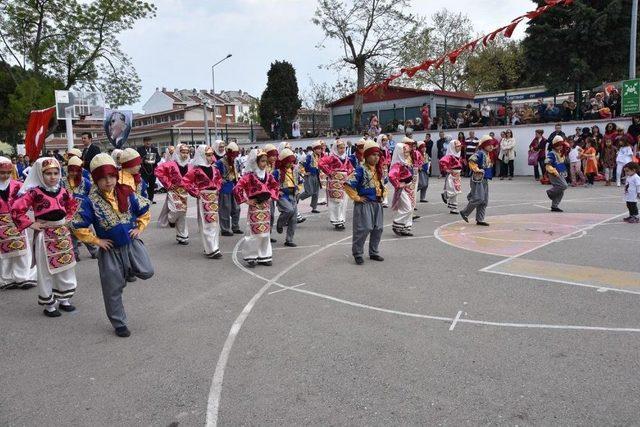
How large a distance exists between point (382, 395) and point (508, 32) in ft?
25.4

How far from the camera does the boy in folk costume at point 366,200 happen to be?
27.2 feet

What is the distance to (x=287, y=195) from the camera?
401 inches

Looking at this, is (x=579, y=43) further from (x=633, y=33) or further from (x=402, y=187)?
(x=402, y=187)

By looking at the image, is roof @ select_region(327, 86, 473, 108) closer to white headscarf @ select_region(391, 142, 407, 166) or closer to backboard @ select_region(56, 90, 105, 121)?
backboard @ select_region(56, 90, 105, 121)

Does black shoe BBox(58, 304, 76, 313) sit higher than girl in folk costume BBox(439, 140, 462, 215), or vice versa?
girl in folk costume BBox(439, 140, 462, 215)

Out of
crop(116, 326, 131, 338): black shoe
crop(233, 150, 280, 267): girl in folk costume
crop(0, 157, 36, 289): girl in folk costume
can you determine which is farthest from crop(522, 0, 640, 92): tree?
crop(116, 326, 131, 338): black shoe

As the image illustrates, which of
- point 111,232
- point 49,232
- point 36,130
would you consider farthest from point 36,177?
point 36,130

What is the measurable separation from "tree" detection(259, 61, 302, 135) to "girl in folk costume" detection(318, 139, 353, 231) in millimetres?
32716

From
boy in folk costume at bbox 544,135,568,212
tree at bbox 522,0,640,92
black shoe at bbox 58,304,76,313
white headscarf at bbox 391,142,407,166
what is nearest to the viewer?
black shoe at bbox 58,304,76,313

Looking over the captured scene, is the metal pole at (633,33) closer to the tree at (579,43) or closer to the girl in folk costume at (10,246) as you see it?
the tree at (579,43)

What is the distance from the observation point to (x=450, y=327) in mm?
5414

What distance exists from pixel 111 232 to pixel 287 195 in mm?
4966

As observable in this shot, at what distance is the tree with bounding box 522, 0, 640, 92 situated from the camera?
76.5 ft

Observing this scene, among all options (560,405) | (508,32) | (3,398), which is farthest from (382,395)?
(508,32)
